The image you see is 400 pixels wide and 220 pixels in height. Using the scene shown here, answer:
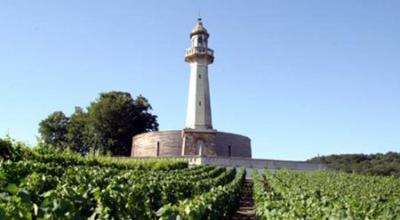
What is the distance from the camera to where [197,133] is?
4669cm

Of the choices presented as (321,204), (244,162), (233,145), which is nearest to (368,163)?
(233,145)

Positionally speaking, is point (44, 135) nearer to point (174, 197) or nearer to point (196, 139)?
point (196, 139)

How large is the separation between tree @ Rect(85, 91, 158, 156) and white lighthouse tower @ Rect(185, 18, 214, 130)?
438 inches

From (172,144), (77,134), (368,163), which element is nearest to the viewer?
(172,144)

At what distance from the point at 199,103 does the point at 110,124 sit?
13.4 m

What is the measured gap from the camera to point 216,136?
48.5 m

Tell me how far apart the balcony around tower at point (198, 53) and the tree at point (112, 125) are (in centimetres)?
1147

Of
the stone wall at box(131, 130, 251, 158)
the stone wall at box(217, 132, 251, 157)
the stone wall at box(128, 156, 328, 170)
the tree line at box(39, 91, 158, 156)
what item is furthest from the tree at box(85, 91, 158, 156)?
the stone wall at box(128, 156, 328, 170)

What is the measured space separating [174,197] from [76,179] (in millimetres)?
2492

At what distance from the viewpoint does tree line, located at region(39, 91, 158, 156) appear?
57.6 meters

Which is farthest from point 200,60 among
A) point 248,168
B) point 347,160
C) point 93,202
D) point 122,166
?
point 347,160

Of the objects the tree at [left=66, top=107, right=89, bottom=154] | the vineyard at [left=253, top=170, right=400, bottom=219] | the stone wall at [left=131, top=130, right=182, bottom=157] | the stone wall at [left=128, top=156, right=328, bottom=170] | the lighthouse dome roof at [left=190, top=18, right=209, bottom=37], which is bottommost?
the vineyard at [left=253, top=170, right=400, bottom=219]

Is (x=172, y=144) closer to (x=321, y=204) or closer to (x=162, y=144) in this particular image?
(x=162, y=144)

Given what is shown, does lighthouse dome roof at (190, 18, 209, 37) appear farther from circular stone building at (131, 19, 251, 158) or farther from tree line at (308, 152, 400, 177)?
tree line at (308, 152, 400, 177)
